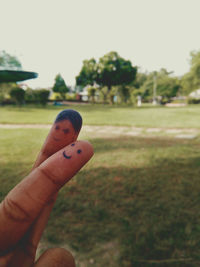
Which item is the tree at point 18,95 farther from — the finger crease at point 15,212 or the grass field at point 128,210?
the finger crease at point 15,212

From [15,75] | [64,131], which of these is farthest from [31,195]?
[15,75]

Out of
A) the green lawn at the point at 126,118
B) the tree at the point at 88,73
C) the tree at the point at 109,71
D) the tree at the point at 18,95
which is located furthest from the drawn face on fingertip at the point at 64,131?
the tree at the point at 88,73

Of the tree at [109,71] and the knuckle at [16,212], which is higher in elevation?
the tree at [109,71]

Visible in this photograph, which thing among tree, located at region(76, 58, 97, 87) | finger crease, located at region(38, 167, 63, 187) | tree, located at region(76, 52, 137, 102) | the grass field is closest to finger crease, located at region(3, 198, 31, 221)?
finger crease, located at region(38, 167, 63, 187)

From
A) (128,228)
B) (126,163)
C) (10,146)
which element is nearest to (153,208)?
(128,228)

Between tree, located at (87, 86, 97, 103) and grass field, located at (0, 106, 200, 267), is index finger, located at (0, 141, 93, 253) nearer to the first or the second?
grass field, located at (0, 106, 200, 267)

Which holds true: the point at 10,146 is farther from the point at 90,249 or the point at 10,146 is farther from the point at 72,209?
the point at 90,249
